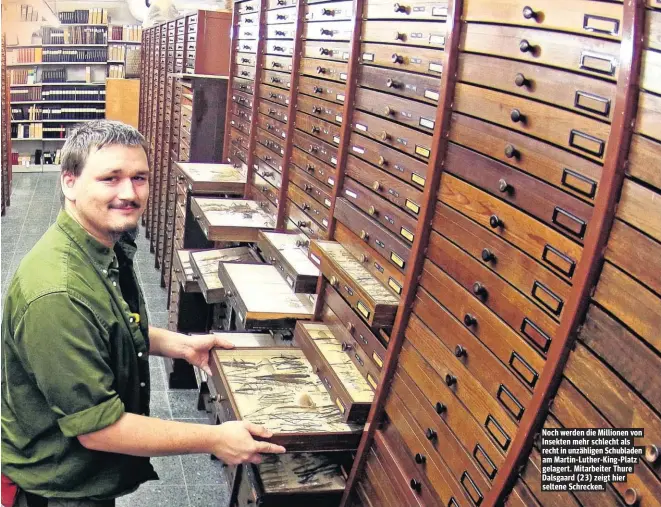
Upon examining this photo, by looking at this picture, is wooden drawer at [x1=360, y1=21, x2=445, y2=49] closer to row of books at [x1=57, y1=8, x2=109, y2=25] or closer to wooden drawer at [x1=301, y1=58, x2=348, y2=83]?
wooden drawer at [x1=301, y1=58, x2=348, y2=83]

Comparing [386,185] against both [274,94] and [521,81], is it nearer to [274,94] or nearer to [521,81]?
[521,81]

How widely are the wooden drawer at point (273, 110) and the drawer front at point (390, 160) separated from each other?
48.2 inches

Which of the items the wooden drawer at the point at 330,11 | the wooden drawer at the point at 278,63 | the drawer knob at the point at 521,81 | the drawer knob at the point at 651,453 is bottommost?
the drawer knob at the point at 651,453

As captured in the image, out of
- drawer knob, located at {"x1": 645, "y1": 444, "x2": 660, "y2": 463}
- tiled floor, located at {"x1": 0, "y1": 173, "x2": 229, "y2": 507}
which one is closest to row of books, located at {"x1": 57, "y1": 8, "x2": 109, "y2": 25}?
tiled floor, located at {"x1": 0, "y1": 173, "x2": 229, "y2": 507}

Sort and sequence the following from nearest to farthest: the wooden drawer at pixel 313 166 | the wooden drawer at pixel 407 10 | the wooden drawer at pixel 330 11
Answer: the wooden drawer at pixel 407 10 → the wooden drawer at pixel 330 11 → the wooden drawer at pixel 313 166

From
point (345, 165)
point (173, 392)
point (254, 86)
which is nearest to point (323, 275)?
point (345, 165)

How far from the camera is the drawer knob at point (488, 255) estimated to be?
1723 millimetres

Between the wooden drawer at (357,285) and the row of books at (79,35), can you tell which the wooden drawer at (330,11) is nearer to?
the wooden drawer at (357,285)

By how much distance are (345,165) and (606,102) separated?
159cm

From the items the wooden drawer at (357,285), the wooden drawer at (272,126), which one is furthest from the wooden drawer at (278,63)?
the wooden drawer at (357,285)

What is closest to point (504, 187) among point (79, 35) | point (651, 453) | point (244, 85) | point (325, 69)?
point (651, 453)

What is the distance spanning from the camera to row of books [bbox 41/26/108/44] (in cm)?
1405

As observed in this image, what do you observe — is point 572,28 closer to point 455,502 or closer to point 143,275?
point 455,502

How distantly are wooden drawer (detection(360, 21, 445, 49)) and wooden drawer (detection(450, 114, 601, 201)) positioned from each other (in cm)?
34
